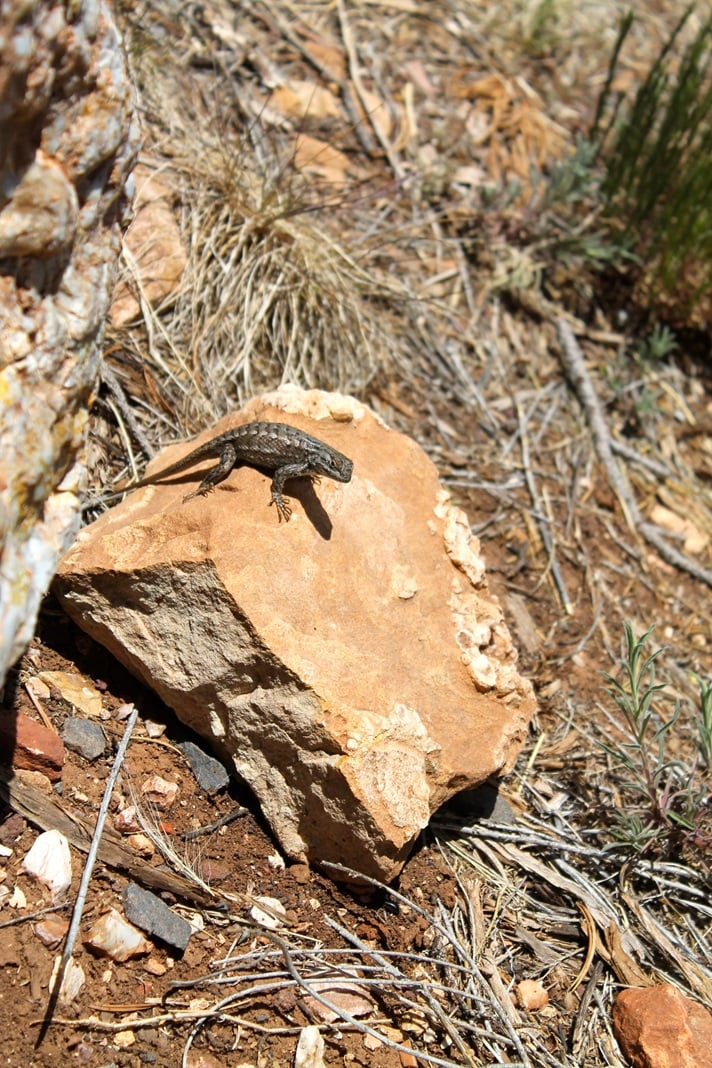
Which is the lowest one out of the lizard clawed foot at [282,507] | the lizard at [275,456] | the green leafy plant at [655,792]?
the green leafy plant at [655,792]

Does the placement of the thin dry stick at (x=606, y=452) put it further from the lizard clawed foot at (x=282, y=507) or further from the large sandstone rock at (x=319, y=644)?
the lizard clawed foot at (x=282, y=507)

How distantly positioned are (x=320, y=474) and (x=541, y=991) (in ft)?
6.70

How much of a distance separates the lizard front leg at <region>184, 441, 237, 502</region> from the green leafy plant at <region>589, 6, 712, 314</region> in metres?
3.81

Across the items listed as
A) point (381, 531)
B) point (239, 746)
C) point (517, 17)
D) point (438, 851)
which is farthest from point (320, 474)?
point (517, 17)

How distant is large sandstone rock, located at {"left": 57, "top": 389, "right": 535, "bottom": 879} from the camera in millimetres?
3170

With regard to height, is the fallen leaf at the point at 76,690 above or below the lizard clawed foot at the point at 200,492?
below

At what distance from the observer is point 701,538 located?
5859 mm

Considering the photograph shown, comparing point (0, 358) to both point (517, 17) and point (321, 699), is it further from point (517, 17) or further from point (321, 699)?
point (517, 17)

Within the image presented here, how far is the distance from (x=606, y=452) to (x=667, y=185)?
191 centimetres

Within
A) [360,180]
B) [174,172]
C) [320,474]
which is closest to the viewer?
[320,474]

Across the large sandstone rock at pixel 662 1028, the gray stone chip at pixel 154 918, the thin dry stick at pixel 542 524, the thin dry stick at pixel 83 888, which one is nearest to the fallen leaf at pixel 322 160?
the thin dry stick at pixel 542 524

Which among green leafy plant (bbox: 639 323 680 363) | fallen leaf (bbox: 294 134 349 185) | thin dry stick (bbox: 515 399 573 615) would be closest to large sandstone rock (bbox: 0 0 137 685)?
thin dry stick (bbox: 515 399 573 615)

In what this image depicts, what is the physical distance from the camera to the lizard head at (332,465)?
359 centimetres

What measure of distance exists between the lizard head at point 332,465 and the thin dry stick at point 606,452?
2.69 metres
